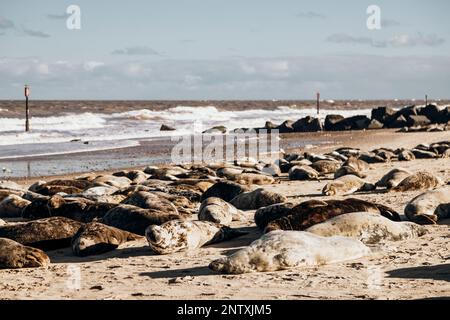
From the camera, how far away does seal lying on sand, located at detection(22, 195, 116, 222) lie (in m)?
8.73

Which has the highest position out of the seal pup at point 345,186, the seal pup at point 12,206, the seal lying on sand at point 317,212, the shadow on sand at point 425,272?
the seal lying on sand at point 317,212

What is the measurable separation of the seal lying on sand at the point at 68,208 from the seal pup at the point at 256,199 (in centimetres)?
188

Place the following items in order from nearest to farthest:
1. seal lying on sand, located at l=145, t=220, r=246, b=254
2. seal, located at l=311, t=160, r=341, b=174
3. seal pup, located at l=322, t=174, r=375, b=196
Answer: seal lying on sand, located at l=145, t=220, r=246, b=254 < seal pup, located at l=322, t=174, r=375, b=196 < seal, located at l=311, t=160, r=341, b=174

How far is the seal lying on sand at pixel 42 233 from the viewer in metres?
7.39

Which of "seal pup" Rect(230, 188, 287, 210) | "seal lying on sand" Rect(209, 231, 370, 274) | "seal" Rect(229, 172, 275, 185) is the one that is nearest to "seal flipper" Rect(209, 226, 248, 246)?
"seal lying on sand" Rect(209, 231, 370, 274)

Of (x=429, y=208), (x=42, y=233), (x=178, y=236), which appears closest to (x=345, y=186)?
(x=429, y=208)

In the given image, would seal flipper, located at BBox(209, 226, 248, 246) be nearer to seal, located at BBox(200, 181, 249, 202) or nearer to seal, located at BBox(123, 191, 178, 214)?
seal, located at BBox(123, 191, 178, 214)

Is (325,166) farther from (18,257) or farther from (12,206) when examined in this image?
(18,257)

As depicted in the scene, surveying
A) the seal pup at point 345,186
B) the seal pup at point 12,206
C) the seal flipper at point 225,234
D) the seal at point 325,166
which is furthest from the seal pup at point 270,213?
the seal at point 325,166

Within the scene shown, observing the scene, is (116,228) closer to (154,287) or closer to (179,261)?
(179,261)

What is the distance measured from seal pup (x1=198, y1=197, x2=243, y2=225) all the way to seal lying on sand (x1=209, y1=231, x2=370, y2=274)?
209cm

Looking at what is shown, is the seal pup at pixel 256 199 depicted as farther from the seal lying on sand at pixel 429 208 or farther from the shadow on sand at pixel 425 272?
the shadow on sand at pixel 425 272
